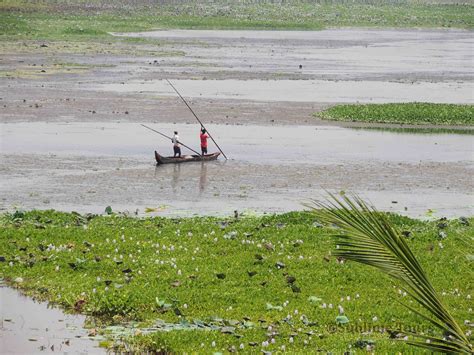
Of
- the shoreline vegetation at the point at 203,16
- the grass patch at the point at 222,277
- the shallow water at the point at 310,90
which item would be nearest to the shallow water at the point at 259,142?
the shallow water at the point at 310,90

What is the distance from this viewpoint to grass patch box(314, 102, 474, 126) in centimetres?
4934

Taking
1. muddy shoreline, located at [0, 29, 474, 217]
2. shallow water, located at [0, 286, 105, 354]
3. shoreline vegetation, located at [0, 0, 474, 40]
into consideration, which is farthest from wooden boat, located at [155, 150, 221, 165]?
shoreline vegetation, located at [0, 0, 474, 40]

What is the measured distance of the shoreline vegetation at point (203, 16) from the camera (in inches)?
4102

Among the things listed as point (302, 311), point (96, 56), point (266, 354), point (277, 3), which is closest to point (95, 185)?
A: point (302, 311)

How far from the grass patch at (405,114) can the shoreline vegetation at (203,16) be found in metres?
48.2

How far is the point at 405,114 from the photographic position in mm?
49781

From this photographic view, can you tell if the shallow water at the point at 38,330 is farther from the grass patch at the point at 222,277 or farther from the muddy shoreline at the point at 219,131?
the muddy shoreline at the point at 219,131

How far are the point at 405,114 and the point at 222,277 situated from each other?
107 feet

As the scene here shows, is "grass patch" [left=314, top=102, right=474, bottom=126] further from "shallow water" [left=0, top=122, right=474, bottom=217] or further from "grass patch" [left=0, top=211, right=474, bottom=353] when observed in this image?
"grass patch" [left=0, top=211, right=474, bottom=353]

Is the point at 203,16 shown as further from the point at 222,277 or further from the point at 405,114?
the point at 222,277

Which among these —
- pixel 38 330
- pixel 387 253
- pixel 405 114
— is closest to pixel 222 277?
pixel 38 330

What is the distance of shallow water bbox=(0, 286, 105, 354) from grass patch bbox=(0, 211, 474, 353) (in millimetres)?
400

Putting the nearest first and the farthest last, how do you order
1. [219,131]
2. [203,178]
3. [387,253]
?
[387,253] < [203,178] < [219,131]

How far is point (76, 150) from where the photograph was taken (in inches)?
1531
